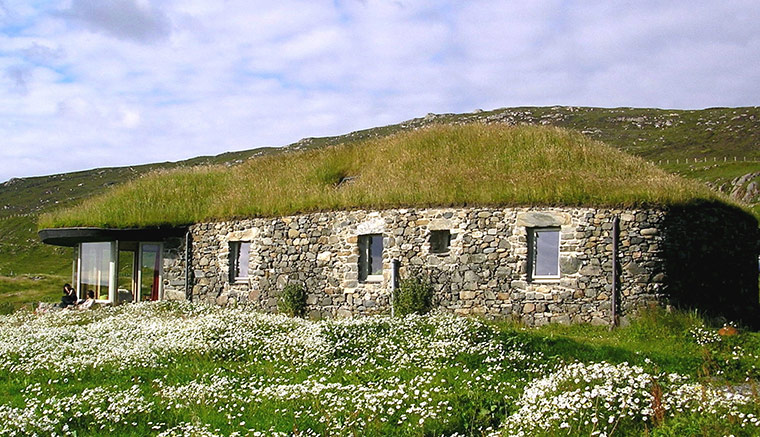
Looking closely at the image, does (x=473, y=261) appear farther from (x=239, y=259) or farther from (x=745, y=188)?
(x=745, y=188)

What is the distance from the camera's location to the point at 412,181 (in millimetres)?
22297

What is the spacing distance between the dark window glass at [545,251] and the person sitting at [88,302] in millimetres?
16582

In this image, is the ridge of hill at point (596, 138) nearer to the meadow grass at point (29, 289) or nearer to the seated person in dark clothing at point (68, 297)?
the meadow grass at point (29, 289)

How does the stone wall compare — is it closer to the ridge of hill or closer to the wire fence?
the ridge of hill

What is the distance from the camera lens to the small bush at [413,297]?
810 inches

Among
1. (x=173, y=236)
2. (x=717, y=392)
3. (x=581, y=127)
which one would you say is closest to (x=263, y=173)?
(x=173, y=236)

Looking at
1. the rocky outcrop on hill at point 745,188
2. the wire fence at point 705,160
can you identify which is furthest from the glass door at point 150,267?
the wire fence at point 705,160

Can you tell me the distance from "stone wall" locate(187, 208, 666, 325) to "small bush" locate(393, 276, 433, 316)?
0.28 metres

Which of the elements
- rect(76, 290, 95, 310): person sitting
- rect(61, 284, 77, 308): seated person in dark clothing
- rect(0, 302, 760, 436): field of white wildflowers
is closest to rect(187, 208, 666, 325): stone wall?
rect(0, 302, 760, 436): field of white wildflowers

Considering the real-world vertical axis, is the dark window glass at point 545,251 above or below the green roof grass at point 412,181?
below

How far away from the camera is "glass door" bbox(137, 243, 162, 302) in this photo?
27172 mm

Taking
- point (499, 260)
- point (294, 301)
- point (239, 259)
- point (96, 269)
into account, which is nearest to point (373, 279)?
point (294, 301)

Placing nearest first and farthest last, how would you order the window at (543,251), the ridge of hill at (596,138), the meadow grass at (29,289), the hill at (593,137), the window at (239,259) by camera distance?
1. the window at (543,251)
2. the window at (239,259)
3. the meadow grass at (29,289)
4. the hill at (593,137)
5. the ridge of hill at (596,138)

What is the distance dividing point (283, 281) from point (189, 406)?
13.4m
